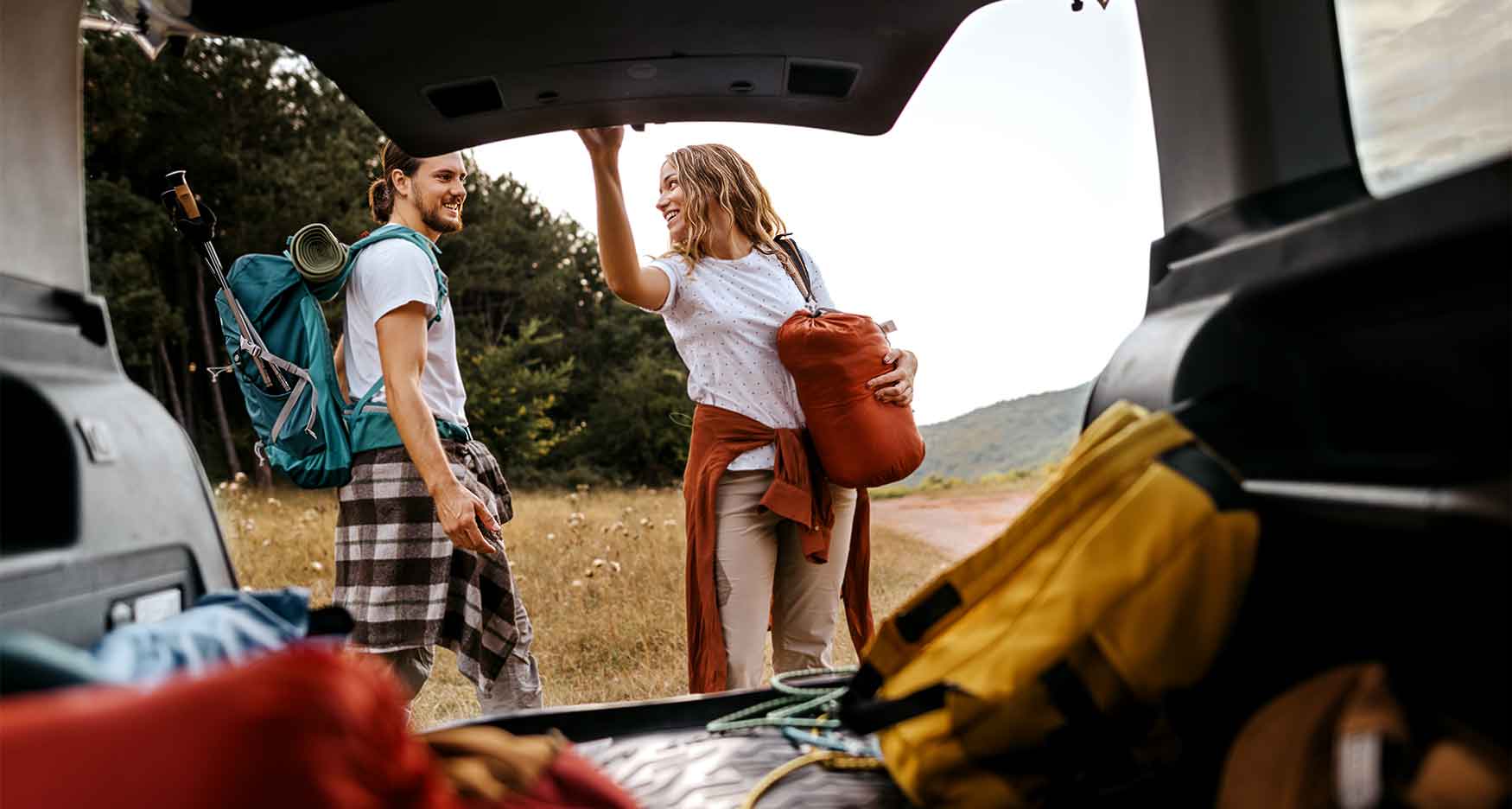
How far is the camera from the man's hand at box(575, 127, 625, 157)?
2.60 meters

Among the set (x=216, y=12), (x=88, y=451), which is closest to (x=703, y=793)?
(x=88, y=451)

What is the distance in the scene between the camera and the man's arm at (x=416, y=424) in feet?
8.18

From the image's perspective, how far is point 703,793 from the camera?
1.28 meters

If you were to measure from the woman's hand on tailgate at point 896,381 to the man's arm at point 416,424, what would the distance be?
102 cm

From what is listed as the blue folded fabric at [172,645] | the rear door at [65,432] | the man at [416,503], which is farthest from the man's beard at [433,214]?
the blue folded fabric at [172,645]

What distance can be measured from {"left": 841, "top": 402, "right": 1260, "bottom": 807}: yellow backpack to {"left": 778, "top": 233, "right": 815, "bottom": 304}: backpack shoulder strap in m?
1.88

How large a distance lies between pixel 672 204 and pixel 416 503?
1.03 metres

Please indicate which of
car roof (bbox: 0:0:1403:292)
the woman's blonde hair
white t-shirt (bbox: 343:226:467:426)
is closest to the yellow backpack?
car roof (bbox: 0:0:1403:292)

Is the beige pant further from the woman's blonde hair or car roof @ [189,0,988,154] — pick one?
car roof @ [189,0,988,154]

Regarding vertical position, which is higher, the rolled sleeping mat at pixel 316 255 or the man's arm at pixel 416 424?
the rolled sleeping mat at pixel 316 255

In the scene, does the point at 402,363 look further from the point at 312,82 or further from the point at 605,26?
the point at 312,82

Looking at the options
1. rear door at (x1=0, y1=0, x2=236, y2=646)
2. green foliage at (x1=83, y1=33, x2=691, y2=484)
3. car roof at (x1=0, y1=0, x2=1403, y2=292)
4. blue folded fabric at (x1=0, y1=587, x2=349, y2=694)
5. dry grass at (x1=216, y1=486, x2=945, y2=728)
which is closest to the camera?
blue folded fabric at (x1=0, y1=587, x2=349, y2=694)

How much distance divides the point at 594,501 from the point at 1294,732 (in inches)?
457

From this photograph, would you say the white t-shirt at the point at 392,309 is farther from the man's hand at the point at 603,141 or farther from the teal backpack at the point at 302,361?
the man's hand at the point at 603,141
